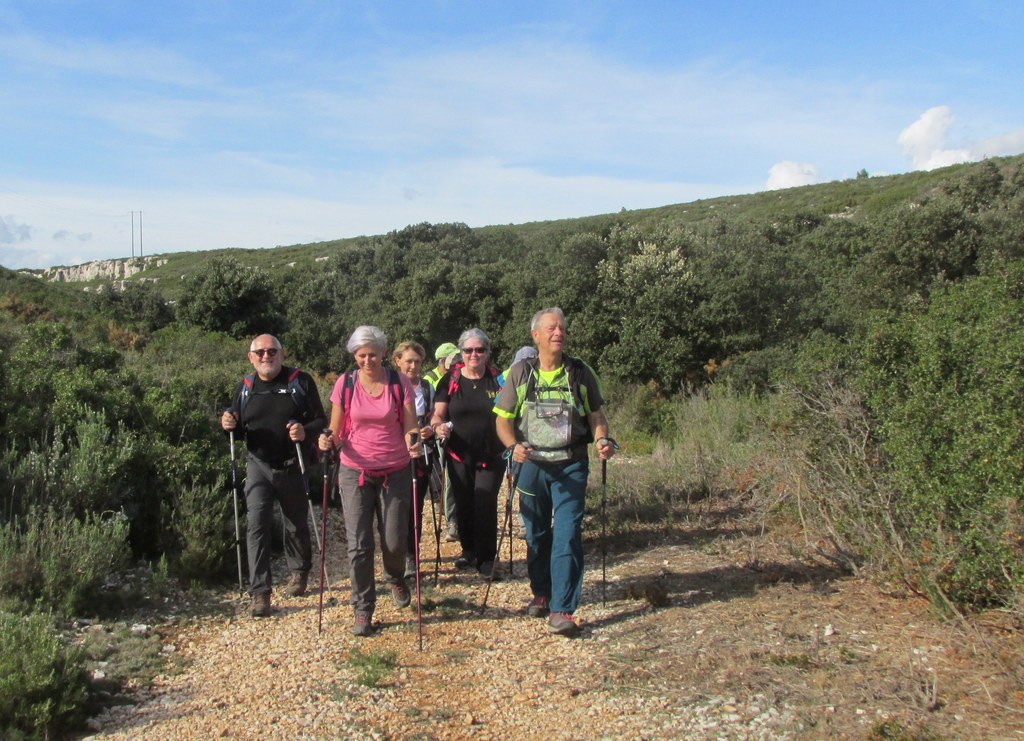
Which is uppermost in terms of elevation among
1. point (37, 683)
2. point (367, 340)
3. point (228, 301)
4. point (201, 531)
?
point (228, 301)

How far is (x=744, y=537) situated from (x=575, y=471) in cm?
256

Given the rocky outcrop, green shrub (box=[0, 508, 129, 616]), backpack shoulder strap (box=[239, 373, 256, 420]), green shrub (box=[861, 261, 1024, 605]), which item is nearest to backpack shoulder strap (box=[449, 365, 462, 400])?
backpack shoulder strap (box=[239, 373, 256, 420])

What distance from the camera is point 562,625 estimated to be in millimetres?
5312

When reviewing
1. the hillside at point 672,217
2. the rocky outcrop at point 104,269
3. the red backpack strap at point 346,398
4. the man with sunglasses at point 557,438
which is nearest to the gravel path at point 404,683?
the man with sunglasses at point 557,438

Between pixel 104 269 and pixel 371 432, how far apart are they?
79.0 meters

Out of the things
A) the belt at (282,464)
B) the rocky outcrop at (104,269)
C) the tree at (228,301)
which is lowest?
the belt at (282,464)

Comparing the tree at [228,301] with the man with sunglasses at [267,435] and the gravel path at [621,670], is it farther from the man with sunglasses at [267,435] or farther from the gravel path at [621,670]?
the gravel path at [621,670]

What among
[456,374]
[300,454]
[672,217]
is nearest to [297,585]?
[300,454]

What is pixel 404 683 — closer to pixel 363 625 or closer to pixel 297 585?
pixel 363 625

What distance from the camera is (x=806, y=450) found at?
6.44m

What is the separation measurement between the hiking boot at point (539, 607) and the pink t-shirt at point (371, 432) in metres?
1.34

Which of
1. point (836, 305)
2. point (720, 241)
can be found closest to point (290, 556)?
point (836, 305)

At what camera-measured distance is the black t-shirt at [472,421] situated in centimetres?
668

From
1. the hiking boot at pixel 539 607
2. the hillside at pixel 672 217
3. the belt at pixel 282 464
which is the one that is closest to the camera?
the hiking boot at pixel 539 607
